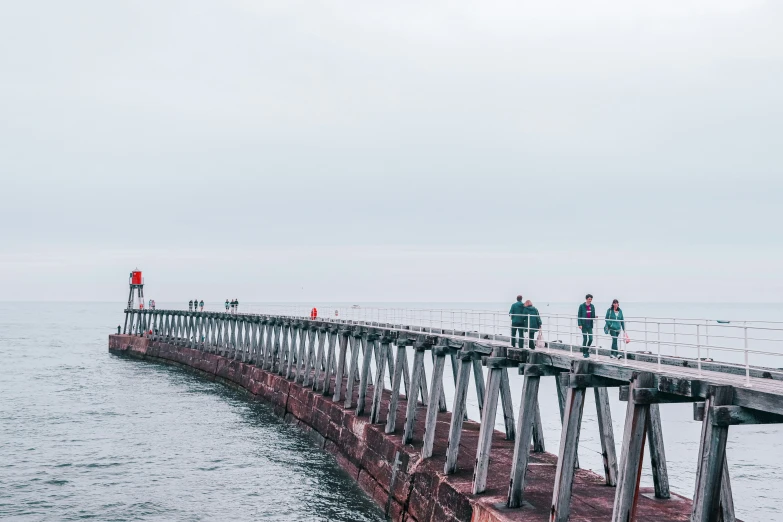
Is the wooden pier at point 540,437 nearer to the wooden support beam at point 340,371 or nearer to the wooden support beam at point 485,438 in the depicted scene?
the wooden support beam at point 485,438

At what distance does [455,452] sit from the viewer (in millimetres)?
17938

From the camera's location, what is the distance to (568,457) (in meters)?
13.5

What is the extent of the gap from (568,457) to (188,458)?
20.0 metres

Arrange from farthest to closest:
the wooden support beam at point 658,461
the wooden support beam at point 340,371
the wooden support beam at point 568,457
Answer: the wooden support beam at point 340,371
the wooden support beam at point 658,461
the wooden support beam at point 568,457

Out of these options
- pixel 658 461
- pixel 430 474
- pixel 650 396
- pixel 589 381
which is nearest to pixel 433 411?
pixel 430 474

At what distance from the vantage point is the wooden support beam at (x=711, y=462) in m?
9.91

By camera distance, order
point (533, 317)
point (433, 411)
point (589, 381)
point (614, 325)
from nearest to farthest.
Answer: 1. point (589, 381)
2. point (614, 325)
3. point (533, 317)
4. point (433, 411)

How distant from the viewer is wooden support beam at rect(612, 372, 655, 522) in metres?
11.6

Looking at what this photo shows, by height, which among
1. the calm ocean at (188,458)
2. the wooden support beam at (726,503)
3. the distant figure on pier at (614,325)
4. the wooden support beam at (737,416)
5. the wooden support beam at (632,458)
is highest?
the distant figure on pier at (614,325)

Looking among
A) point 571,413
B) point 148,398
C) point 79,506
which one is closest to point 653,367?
point 571,413

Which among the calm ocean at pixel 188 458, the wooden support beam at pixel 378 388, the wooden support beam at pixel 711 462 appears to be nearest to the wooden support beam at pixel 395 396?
the wooden support beam at pixel 378 388

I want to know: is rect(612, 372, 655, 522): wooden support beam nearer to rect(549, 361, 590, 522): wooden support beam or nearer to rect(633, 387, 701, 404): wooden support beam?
rect(633, 387, 701, 404): wooden support beam

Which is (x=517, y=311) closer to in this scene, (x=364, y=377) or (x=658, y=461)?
(x=658, y=461)

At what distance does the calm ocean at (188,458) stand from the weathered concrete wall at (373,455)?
0.69m
